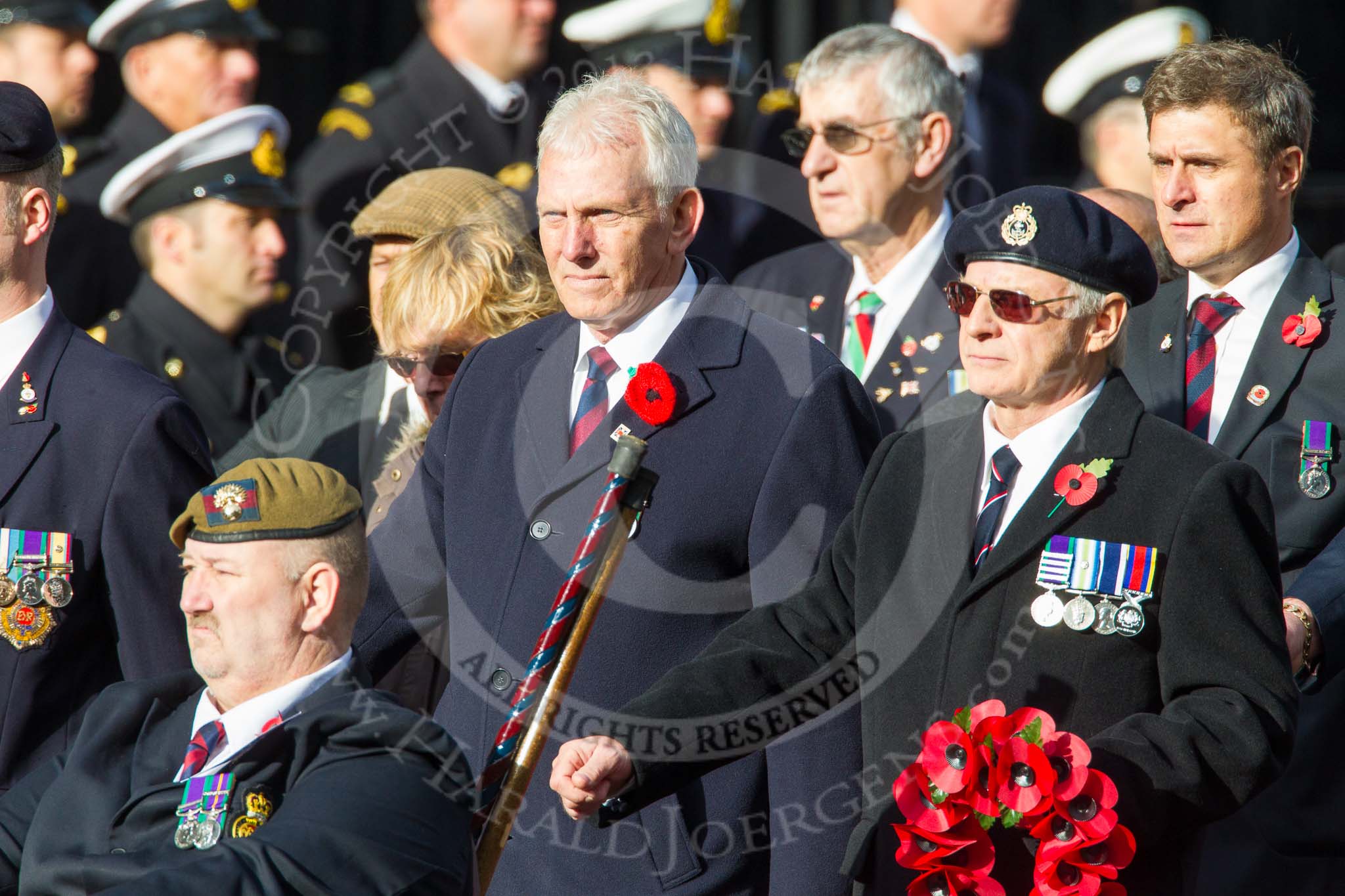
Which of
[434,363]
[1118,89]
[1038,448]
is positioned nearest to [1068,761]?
[1038,448]

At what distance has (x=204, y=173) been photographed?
620 centimetres

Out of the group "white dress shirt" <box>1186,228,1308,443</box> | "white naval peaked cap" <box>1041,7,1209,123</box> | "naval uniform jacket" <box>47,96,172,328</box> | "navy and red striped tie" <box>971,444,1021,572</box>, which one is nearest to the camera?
"navy and red striped tie" <box>971,444,1021,572</box>

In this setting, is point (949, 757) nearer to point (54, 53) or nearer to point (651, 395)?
point (651, 395)

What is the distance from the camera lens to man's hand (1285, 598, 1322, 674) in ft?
10.5

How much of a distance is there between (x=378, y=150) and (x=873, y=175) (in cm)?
220

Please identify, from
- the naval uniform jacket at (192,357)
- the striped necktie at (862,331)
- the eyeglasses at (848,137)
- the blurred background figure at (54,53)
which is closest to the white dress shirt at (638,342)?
the striped necktie at (862,331)

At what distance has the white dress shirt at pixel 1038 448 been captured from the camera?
3152mm

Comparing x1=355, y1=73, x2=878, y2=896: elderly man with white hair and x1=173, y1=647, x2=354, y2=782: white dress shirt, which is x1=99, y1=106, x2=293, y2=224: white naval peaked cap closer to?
x1=355, y1=73, x2=878, y2=896: elderly man with white hair

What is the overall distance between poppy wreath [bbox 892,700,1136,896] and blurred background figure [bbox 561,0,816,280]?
10.4 ft

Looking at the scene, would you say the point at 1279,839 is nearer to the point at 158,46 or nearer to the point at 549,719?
the point at 549,719

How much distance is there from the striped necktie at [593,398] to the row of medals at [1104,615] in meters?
1.01

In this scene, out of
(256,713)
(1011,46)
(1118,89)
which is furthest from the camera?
(1011,46)

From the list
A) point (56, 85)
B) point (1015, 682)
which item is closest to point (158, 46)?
point (56, 85)

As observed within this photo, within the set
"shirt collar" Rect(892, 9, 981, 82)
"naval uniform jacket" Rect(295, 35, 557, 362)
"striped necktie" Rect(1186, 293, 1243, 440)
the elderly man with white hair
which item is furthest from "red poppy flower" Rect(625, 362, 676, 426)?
"shirt collar" Rect(892, 9, 981, 82)
